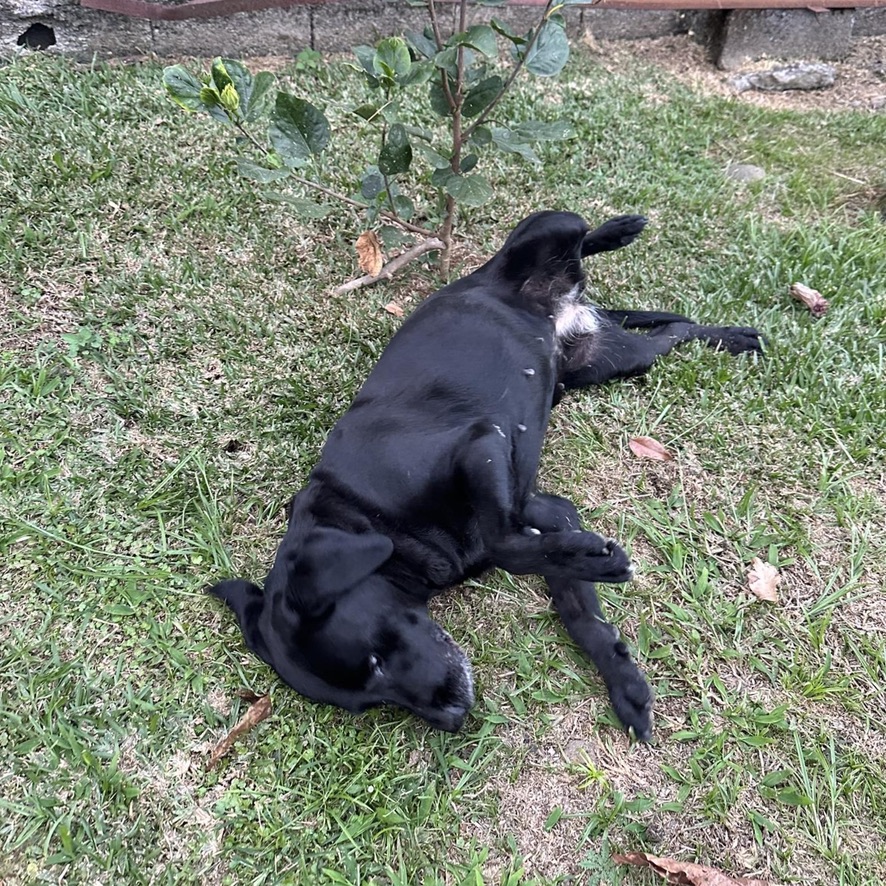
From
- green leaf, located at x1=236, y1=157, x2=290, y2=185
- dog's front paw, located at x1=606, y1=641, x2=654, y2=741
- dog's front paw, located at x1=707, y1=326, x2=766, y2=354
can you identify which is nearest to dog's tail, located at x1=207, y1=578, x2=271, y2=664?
dog's front paw, located at x1=606, y1=641, x2=654, y2=741

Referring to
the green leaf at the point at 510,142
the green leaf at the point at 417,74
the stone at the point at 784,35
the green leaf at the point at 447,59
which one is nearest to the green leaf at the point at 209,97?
the green leaf at the point at 417,74

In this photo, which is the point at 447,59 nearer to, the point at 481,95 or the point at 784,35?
the point at 481,95

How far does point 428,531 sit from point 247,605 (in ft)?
2.02

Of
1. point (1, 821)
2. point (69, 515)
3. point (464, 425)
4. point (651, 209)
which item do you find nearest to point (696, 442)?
point (464, 425)

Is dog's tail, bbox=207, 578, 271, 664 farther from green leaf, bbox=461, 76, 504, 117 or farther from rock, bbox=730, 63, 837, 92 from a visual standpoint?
rock, bbox=730, 63, 837, 92

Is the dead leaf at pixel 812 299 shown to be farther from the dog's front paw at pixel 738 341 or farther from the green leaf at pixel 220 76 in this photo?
the green leaf at pixel 220 76

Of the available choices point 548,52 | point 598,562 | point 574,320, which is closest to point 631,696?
point 598,562

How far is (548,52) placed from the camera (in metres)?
2.52

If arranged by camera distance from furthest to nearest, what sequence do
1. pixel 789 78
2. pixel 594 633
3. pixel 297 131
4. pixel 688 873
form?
pixel 789 78
pixel 297 131
pixel 594 633
pixel 688 873

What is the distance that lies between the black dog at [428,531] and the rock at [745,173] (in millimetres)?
1964

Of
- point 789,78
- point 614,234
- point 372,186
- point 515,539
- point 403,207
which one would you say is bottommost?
point 515,539

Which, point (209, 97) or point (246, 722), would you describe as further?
point (209, 97)

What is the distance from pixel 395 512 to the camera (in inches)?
89.8

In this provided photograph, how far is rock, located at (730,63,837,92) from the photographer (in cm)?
472
